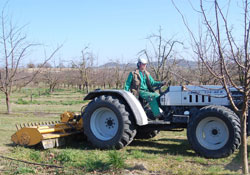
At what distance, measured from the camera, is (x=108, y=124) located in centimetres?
732

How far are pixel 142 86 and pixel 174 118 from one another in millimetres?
1093

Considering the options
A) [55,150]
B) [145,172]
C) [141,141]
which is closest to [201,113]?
[145,172]

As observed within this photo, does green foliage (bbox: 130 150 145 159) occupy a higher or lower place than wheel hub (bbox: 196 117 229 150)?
lower

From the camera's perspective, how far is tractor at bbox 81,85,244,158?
618 centimetres

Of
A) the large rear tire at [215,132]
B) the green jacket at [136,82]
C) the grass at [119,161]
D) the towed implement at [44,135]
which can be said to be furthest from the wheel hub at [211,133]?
the towed implement at [44,135]

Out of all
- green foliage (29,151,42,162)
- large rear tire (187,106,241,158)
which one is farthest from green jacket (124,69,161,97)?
green foliage (29,151,42,162)

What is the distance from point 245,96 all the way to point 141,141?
4282 millimetres

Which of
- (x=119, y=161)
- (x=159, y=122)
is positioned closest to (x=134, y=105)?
(x=159, y=122)

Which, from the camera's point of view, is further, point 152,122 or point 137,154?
point 152,122

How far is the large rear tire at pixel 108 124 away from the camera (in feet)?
22.6

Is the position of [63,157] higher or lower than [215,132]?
lower

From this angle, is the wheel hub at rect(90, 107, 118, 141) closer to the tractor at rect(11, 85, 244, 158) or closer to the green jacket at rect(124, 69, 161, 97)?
the tractor at rect(11, 85, 244, 158)

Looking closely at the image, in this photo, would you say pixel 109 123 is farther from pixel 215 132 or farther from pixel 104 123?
pixel 215 132

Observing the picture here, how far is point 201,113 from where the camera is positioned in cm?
630
